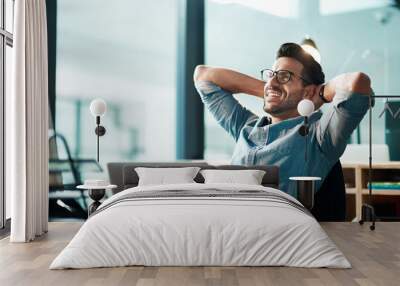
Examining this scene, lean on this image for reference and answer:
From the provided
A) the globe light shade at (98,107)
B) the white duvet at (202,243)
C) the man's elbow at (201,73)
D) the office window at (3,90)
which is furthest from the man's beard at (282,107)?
the office window at (3,90)

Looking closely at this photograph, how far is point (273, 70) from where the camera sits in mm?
6879

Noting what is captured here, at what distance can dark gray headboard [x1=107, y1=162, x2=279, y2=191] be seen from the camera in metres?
6.56

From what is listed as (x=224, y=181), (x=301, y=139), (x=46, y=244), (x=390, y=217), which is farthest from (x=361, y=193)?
(x=46, y=244)

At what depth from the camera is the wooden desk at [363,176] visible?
22.1ft

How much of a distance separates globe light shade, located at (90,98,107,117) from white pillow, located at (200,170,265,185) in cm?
140

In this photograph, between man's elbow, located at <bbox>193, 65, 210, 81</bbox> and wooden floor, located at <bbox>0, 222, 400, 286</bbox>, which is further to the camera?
man's elbow, located at <bbox>193, 65, 210, 81</bbox>

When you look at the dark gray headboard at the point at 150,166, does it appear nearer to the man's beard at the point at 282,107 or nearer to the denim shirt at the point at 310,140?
the denim shirt at the point at 310,140

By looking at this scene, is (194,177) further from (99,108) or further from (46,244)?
(46,244)

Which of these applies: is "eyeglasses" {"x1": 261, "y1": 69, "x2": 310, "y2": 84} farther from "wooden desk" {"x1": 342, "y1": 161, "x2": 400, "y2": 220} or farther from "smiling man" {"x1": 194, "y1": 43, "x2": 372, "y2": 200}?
"wooden desk" {"x1": 342, "y1": 161, "x2": 400, "y2": 220}

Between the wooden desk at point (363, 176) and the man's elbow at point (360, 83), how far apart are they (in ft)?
2.83

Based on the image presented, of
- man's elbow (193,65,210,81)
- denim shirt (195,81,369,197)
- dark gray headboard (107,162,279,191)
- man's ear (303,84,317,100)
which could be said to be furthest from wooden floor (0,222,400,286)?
man's elbow (193,65,210,81)

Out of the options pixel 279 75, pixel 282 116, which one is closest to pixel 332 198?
pixel 282 116

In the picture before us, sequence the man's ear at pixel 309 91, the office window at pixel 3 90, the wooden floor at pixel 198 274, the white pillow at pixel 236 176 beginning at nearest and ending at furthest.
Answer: the wooden floor at pixel 198 274 → the office window at pixel 3 90 → the white pillow at pixel 236 176 → the man's ear at pixel 309 91

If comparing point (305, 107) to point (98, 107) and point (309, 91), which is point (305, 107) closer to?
point (309, 91)
